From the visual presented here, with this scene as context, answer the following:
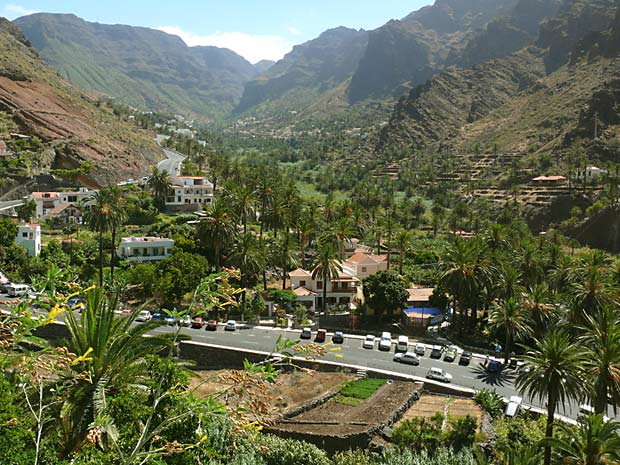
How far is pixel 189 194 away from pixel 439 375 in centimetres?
6201

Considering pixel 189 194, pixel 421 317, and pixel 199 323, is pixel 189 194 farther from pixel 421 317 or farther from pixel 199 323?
pixel 421 317

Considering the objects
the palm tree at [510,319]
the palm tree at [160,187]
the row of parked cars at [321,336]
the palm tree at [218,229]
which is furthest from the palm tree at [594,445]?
the palm tree at [160,187]

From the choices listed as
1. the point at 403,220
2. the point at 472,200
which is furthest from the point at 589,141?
the point at 403,220

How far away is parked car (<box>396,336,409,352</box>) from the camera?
144 ft

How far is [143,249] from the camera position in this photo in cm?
6319

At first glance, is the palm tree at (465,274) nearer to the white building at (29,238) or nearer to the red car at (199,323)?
the red car at (199,323)

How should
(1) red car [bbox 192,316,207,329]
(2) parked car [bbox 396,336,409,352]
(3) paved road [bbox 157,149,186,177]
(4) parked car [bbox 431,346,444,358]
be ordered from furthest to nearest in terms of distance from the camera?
(3) paved road [bbox 157,149,186,177] < (1) red car [bbox 192,316,207,329] < (2) parked car [bbox 396,336,409,352] < (4) parked car [bbox 431,346,444,358]

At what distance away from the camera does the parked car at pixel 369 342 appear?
44406 mm

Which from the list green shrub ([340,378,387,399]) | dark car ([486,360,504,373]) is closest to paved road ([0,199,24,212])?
green shrub ([340,378,387,399])

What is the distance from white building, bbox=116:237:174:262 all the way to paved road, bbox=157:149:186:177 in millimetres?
55023

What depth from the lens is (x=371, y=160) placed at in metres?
196

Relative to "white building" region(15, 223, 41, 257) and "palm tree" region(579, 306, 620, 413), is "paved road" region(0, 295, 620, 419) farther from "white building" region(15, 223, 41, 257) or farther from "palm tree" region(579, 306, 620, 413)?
"white building" region(15, 223, 41, 257)

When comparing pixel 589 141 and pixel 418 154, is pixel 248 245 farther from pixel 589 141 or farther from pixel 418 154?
pixel 418 154

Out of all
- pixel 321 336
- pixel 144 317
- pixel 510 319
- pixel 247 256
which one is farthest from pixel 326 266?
pixel 510 319
